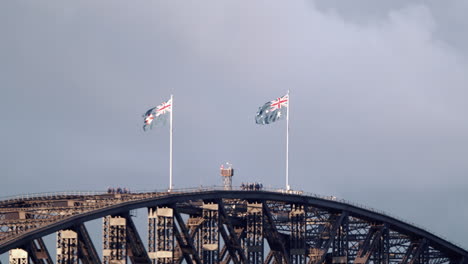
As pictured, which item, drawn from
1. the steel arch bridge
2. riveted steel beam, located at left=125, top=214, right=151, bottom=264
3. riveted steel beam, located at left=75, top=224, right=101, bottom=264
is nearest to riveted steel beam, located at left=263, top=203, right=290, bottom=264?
the steel arch bridge

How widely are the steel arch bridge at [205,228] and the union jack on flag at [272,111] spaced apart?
11.3 meters

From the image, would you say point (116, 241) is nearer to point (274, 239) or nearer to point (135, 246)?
point (135, 246)

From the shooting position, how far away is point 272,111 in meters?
178

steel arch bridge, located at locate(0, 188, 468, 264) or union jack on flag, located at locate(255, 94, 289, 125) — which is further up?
union jack on flag, located at locate(255, 94, 289, 125)

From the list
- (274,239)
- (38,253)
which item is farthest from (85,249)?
(274,239)

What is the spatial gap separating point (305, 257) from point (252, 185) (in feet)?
52.3

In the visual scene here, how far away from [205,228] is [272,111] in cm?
2717

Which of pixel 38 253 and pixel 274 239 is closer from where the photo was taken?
pixel 38 253

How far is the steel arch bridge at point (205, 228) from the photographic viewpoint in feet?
436

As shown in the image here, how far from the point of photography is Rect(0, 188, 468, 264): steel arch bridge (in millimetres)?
132875

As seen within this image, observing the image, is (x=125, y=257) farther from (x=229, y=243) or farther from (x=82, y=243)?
(x=229, y=243)

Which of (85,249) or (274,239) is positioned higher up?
(274,239)

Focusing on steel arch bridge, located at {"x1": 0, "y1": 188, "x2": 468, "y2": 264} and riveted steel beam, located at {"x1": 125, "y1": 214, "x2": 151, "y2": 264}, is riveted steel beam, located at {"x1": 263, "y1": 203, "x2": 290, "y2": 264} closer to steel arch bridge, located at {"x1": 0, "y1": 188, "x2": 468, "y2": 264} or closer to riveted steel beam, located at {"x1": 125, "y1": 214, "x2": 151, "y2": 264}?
steel arch bridge, located at {"x1": 0, "y1": 188, "x2": 468, "y2": 264}

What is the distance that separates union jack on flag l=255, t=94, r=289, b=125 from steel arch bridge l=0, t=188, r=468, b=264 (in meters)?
11.3
